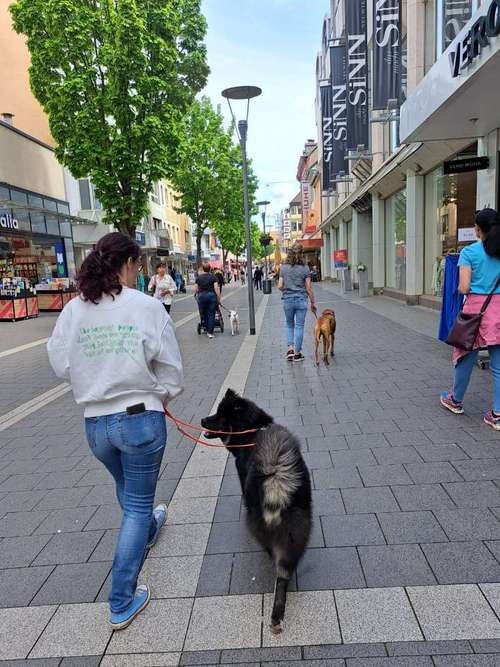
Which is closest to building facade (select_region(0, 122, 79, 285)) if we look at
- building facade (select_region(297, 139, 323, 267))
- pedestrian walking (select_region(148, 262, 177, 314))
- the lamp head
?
pedestrian walking (select_region(148, 262, 177, 314))

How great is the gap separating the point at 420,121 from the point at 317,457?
24.0 ft

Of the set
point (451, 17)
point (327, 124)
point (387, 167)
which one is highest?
point (327, 124)

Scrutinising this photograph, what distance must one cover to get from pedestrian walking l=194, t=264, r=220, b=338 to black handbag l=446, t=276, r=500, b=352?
25.4ft

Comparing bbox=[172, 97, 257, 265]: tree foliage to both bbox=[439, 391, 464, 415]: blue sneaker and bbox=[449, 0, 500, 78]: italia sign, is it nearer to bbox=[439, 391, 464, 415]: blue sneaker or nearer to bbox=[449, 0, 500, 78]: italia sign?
bbox=[449, 0, 500, 78]: italia sign

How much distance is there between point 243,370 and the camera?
7848 millimetres

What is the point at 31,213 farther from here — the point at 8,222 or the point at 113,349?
the point at 113,349

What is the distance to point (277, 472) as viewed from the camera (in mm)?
2268

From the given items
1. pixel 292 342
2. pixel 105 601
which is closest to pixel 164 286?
pixel 292 342

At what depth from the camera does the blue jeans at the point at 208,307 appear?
11750mm

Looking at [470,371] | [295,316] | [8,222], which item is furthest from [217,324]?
[8,222]

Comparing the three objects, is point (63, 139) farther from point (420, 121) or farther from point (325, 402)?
point (325, 402)

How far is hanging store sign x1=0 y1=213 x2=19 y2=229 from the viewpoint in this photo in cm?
1897

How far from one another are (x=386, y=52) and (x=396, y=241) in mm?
7489

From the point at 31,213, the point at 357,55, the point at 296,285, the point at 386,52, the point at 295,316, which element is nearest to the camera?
the point at 296,285
